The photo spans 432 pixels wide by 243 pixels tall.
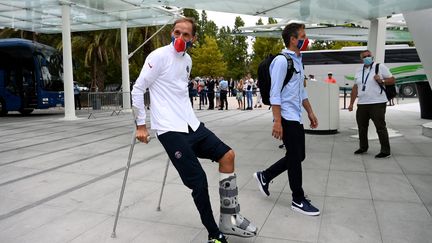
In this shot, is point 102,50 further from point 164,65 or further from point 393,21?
point 164,65

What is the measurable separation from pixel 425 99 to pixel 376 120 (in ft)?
25.6

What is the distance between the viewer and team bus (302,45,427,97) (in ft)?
94.2

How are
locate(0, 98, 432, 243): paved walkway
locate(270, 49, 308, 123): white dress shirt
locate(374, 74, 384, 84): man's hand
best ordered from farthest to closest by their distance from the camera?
1. locate(374, 74, 384, 84): man's hand
2. locate(270, 49, 308, 123): white dress shirt
3. locate(0, 98, 432, 243): paved walkway

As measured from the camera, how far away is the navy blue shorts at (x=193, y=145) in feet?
10.3

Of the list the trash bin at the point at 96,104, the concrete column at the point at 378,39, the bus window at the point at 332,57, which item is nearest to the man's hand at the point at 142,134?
the concrete column at the point at 378,39

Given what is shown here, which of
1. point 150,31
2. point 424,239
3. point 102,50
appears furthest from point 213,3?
point 102,50

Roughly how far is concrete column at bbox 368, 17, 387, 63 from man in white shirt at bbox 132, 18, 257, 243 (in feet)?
24.0

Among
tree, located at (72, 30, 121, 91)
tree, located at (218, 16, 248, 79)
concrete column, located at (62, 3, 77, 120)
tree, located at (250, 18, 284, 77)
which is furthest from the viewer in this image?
tree, located at (218, 16, 248, 79)

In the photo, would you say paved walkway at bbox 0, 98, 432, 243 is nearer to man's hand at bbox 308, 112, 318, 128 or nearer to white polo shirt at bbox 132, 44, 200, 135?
man's hand at bbox 308, 112, 318, 128

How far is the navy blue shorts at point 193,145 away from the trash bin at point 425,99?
12004 millimetres

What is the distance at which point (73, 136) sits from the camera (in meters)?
10.8

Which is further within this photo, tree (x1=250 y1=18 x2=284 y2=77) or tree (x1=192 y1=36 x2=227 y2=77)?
tree (x1=192 y1=36 x2=227 y2=77)

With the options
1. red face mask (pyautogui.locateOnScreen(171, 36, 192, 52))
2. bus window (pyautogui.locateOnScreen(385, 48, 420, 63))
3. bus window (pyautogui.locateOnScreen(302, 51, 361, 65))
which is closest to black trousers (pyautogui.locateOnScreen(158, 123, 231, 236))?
red face mask (pyautogui.locateOnScreen(171, 36, 192, 52))

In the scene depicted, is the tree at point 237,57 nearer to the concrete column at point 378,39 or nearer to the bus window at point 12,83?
the bus window at point 12,83
